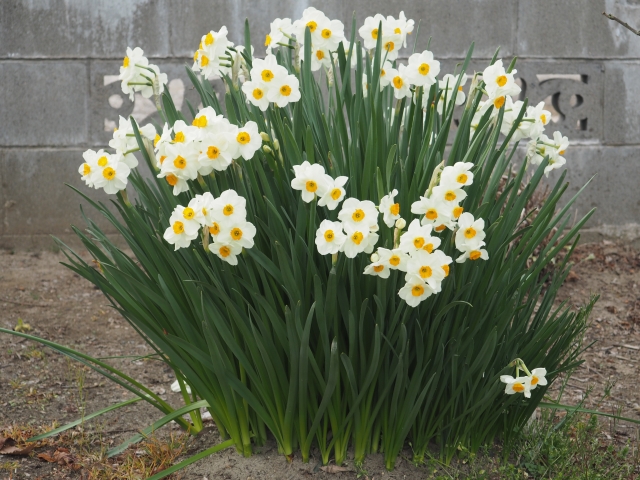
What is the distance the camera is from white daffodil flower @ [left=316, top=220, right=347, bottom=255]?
142 cm

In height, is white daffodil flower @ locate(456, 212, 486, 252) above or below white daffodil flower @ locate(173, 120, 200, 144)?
below

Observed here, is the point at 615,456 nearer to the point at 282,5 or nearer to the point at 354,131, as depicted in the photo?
the point at 354,131

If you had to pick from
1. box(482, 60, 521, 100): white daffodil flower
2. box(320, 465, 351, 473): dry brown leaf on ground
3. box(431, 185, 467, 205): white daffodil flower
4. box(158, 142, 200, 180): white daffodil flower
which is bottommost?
box(320, 465, 351, 473): dry brown leaf on ground

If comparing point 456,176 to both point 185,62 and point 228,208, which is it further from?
point 185,62

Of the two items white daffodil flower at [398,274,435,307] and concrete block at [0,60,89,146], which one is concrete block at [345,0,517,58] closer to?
concrete block at [0,60,89,146]

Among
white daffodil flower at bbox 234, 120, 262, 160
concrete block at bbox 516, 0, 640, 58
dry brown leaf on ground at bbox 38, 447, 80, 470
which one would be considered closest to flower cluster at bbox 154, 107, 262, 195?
white daffodil flower at bbox 234, 120, 262, 160

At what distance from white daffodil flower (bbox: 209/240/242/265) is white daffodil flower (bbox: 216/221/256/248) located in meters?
0.01

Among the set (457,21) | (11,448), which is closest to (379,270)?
(11,448)

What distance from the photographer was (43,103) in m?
4.29

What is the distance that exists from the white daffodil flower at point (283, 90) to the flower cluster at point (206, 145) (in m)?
0.13

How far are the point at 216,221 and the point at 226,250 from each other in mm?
74

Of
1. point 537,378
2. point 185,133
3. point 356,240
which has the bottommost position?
point 537,378

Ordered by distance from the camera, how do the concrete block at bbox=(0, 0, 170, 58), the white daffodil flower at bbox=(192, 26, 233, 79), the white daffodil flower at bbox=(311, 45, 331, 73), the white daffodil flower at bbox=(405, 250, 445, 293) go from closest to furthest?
the white daffodil flower at bbox=(405, 250, 445, 293), the white daffodil flower at bbox=(192, 26, 233, 79), the white daffodil flower at bbox=(311, 45, 331, 73), the concrete block at bbox=(0, 0, 170, 58)

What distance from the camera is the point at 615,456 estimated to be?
6.87 ft
